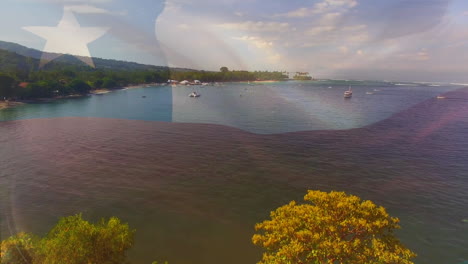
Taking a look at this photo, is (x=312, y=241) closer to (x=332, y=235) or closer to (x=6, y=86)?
(x=332, y=235)

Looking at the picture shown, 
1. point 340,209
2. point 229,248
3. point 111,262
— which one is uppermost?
point 340,209

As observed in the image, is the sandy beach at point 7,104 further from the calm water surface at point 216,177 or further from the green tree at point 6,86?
the calm water surface at point 216,177

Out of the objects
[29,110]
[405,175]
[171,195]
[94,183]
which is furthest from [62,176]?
[29,110]

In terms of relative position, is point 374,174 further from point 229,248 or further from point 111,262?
point 111,262

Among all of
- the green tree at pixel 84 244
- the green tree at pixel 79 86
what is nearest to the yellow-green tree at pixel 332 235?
the green tree at pixel 84 244

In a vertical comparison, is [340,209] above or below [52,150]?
above

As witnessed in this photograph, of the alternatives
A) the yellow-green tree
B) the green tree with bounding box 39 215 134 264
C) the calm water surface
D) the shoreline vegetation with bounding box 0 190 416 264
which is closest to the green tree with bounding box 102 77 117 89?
the calm water surface

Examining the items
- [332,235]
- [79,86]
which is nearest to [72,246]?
[332,235]
